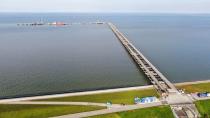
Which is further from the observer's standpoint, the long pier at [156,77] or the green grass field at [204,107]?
the long pier at [156,77]

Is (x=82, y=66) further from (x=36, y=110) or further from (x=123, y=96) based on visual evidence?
(x=36, y=110)

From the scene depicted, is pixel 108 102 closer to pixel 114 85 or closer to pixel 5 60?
pixel 114 85

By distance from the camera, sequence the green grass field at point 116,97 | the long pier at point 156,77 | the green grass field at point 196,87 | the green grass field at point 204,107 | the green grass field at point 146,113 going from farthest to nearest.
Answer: the long pier at point 156,77
the green grass field at point 196,87
the green grass field at point 116,97
the green grass field at point 204,107
the green grass field at point 146,113

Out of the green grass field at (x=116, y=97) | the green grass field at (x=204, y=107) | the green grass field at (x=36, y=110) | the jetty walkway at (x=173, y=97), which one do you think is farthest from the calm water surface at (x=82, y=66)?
the green grass field at (x=204, y=107)

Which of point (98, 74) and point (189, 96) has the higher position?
point (98, 74)

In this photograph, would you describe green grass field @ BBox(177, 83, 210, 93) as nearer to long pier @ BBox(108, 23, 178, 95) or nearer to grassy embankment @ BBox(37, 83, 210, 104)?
grassy embankment @ BBox(37, 83, 210, 104)

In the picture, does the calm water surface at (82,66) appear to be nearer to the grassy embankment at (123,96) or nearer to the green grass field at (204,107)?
the grassy embankment at (123,96)

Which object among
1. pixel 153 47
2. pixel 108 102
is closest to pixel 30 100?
Answer: pixel 108 102
